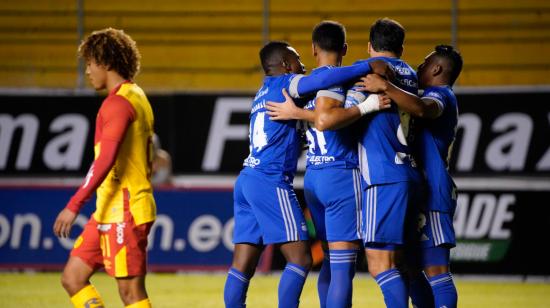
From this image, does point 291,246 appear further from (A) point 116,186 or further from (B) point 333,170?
(A) point 116,186

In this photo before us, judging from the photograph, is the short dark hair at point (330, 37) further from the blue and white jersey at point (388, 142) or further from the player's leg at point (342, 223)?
the player's leg at point (342, 223)

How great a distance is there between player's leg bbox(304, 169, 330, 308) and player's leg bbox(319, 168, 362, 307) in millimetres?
124

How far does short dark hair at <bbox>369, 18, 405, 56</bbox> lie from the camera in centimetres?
657

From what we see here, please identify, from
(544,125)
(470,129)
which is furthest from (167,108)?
(544,125)

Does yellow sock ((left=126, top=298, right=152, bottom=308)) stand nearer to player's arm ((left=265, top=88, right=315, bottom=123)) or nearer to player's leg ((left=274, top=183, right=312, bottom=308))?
player's leg ((left=274, top=183, right=312, bottom=308))

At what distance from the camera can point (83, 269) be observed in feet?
19.6

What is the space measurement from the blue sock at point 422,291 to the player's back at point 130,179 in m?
2.11

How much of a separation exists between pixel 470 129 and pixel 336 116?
6.49 m

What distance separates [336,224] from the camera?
6.61 m

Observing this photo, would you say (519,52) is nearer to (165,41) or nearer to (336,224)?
(165,41)

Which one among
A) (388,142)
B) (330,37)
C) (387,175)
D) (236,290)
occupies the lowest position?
(236,290)

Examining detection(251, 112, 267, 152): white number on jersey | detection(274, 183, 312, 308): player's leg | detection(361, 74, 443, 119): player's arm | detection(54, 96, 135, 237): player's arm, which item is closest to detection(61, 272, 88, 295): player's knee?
detection(54, 96, 135, 237): player's arm

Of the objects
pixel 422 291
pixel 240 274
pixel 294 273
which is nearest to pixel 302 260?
pixel 294 273

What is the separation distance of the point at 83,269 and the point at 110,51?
53.3 inches
